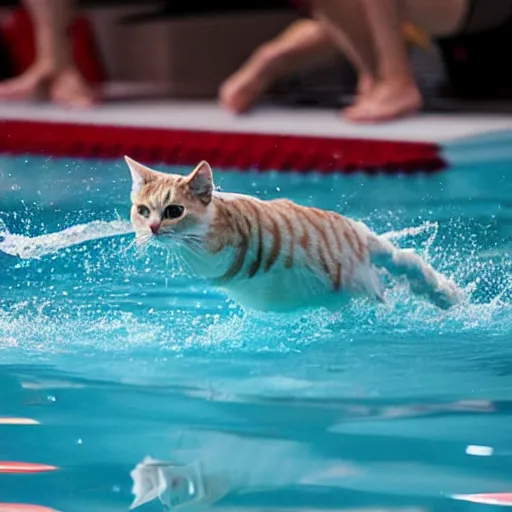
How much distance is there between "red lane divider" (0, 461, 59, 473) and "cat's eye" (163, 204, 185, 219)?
287mm

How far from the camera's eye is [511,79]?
3572 millimetres

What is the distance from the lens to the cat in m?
0.98

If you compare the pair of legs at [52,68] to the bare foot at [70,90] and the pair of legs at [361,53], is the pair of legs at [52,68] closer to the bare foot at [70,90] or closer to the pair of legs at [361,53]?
the bare foot at [70,90]

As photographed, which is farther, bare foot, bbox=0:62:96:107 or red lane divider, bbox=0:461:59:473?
bare foot, bbox=0:62:96:107

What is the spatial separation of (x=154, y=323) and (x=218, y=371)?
110 mm

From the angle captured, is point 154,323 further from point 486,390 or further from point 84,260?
point 486,390

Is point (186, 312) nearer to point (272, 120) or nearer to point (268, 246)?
point (268, 246)

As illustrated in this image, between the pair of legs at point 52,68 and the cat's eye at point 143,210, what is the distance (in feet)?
6.80

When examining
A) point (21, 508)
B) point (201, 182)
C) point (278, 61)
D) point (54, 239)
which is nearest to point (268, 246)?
point (201, 182)

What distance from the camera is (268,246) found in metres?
1.04

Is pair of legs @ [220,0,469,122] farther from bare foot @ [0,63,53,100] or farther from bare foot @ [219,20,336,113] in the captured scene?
bare foot @ [0,63,53,100]

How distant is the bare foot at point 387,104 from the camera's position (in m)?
2.42

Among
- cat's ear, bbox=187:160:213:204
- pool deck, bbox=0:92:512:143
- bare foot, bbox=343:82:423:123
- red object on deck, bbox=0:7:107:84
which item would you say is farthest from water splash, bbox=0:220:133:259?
red object on deck, bbox=0:7:107:84

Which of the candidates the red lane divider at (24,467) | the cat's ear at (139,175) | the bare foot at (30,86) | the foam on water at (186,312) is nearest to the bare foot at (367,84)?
the bare foot at (30,86)
